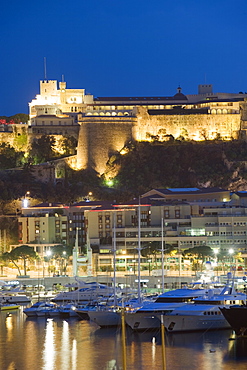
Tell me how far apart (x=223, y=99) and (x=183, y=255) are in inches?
1370

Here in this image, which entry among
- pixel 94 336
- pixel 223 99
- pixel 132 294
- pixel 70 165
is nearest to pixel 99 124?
pixel 70 165

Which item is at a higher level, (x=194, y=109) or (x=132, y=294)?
(x=194, y=109)

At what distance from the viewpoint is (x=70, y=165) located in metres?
105

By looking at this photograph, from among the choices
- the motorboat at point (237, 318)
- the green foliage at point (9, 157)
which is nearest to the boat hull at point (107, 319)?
the motorboat at point (237, 318)

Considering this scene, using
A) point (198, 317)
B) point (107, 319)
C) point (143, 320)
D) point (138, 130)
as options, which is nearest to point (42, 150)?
point (138, 130)

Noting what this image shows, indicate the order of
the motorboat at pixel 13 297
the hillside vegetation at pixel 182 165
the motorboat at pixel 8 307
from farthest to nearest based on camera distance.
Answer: the hillside vegetation at pixel 182 165
the motorboat at pixel 13 297
the motorboat at pixel 8 307

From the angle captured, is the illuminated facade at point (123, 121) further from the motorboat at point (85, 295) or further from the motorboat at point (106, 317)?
the motorboat at point (106, 317)

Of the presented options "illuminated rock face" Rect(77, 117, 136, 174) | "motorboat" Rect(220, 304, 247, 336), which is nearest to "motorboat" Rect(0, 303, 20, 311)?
"motorboat" Rect(220, 304, 247, 336)

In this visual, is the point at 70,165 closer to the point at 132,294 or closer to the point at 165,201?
the point at 165,201

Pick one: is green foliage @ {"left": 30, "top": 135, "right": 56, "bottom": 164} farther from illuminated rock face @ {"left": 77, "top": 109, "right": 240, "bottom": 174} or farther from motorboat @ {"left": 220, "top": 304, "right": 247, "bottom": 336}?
motorboat @ {"left": 220, "top": 304, "right": 247, "bottom": 336}

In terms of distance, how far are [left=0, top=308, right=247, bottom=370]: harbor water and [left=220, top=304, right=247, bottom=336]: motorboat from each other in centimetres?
62

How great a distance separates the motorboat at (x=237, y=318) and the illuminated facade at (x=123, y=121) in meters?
50.2

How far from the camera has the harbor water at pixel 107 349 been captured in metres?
50.3

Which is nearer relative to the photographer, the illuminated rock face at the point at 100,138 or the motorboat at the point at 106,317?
the motorboat at the point at 106,317
